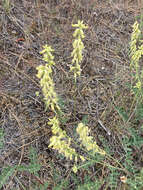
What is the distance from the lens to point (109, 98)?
2.68 m

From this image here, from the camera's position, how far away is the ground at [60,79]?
229 centimetres

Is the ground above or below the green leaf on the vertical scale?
above

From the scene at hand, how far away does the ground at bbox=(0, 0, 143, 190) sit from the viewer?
229cm

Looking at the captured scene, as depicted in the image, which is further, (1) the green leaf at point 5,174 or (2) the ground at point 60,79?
(2) the ground at point 60,79

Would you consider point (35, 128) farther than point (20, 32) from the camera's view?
No

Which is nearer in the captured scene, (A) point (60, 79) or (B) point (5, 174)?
(B) point (5, 174)

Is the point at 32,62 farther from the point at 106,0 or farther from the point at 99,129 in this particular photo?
the point at 106,0

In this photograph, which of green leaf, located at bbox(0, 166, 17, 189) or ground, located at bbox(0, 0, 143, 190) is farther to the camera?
ground, located at bbox(0, 0, 143, 190)

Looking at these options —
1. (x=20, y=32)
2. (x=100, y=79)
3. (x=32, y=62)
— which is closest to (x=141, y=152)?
(x=100, y=79)

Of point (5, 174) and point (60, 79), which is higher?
point (60, 79)

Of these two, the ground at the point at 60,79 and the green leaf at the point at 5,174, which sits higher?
the ground at the point at 60,79

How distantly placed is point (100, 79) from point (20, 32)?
51.0 inches

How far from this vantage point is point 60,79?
9.02 ft

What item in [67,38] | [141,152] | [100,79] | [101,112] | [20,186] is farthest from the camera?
[67,38]
